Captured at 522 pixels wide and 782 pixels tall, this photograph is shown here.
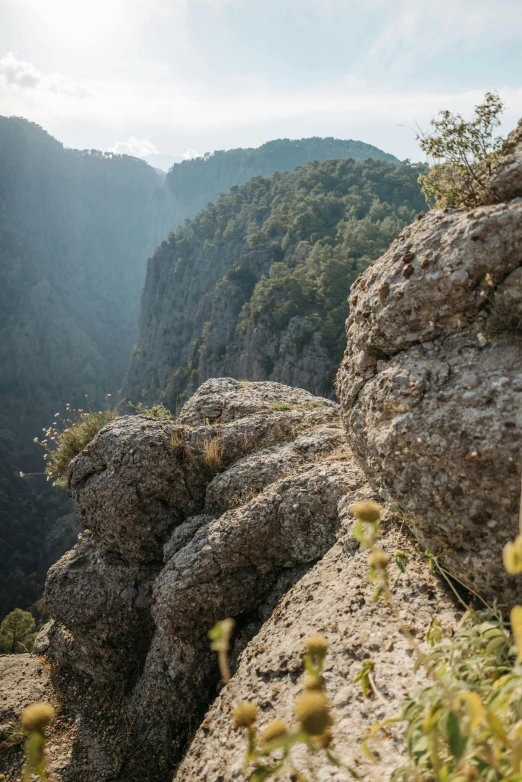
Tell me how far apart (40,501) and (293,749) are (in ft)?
240

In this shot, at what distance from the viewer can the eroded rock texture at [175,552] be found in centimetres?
539

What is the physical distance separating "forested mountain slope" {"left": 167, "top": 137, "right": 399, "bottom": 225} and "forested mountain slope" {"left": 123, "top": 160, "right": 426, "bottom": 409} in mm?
97720

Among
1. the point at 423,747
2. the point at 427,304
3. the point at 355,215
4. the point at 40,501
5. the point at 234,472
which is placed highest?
the point at 355,215

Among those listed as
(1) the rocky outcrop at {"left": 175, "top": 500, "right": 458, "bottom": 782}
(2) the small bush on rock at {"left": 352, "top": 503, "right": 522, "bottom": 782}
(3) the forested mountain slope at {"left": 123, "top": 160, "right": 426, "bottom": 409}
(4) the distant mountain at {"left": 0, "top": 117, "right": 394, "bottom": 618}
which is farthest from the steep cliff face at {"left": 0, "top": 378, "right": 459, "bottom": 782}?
(4) the distant mountain at {"left": 0, "top": 117, "right": 394, "bottom": 618}

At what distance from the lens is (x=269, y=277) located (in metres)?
62.2

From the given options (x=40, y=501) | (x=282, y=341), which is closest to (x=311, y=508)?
(x=282, y=341)

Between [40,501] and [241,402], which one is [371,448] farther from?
[40,501]

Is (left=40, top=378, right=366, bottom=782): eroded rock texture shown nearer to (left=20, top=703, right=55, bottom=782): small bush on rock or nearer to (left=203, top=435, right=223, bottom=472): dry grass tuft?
(left=203, top=435, right=223, bottom=472): dry grass tuft

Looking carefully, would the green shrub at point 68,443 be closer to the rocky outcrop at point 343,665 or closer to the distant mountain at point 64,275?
the rocky outcrop at point 343,665

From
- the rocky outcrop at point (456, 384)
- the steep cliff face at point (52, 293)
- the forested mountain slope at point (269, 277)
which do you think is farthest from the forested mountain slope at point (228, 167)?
the rocky outcrop at point (456, 384)

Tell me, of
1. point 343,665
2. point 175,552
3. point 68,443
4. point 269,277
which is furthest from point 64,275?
point 343,665

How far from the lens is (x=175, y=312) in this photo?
8862 cm

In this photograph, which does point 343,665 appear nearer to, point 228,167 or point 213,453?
point 213,453

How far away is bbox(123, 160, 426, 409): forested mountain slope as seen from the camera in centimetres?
4553
